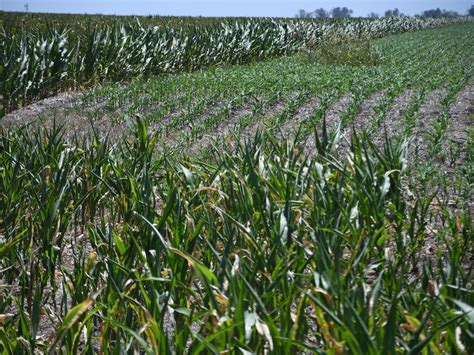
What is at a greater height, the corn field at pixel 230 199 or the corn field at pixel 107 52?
the corn field at pixel 107 52

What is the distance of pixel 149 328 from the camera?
6.48 ft

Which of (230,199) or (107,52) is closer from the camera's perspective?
(230,199)

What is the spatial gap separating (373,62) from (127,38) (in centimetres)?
635

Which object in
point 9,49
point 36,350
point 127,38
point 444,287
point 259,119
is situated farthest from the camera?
point 127,38

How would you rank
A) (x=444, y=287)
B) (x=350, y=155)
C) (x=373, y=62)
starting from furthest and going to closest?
(x=373, y=62)
(x=350, y=155)
(x=444, y=287)

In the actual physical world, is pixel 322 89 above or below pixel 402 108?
above

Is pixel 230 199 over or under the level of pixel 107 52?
under

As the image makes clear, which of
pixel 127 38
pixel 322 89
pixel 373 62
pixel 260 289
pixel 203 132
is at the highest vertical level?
pixel 373 62

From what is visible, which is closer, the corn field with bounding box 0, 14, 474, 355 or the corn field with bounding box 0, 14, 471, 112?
the corn field with bounding box 0, 14, 474, 355

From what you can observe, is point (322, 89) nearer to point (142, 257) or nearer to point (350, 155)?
point (350, 155)

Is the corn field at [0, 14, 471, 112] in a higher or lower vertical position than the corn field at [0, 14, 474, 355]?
higher

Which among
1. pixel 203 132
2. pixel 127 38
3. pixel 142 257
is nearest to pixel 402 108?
pixel 203 132

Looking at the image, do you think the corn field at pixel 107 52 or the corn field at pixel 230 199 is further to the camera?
the corn field at pixel 107 52

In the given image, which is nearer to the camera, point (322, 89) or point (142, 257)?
point (142, 257)
